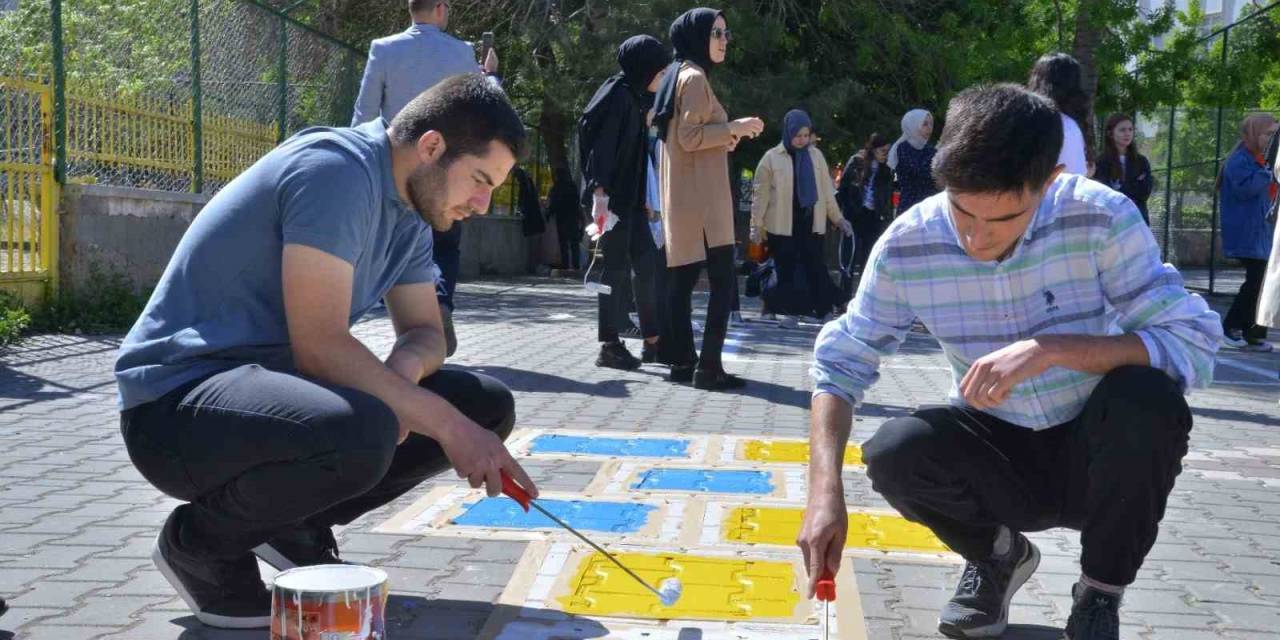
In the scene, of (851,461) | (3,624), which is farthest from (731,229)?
(3,624)

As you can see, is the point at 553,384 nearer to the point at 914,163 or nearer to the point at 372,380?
the point at 914,163

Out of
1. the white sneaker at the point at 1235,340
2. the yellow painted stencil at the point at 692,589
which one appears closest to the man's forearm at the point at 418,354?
the yellow painted stencil at the point at 692,589

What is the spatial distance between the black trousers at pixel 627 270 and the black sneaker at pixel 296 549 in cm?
509

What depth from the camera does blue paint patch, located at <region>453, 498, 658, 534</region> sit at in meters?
4.46

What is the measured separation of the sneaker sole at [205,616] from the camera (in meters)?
3.38

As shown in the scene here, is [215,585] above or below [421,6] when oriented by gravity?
below

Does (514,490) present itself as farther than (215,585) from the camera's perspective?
No

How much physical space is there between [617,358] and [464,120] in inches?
221

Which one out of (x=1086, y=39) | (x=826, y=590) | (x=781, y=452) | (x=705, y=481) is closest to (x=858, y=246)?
(x=1086, y=39)

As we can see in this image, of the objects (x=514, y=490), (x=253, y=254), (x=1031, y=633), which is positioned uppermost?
(x=253, y=254)

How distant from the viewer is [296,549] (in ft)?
11.8

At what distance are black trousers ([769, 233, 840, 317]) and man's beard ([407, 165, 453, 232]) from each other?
9344 millimetres

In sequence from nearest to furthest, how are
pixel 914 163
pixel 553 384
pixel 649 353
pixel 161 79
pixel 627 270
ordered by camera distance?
pixel 553 384, pixel 627 270, pixel 649 353, pixel 914 163, pixel 161 79

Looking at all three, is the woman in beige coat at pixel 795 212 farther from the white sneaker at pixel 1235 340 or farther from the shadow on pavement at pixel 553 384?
the shadow on pavement at pixel 553 384
